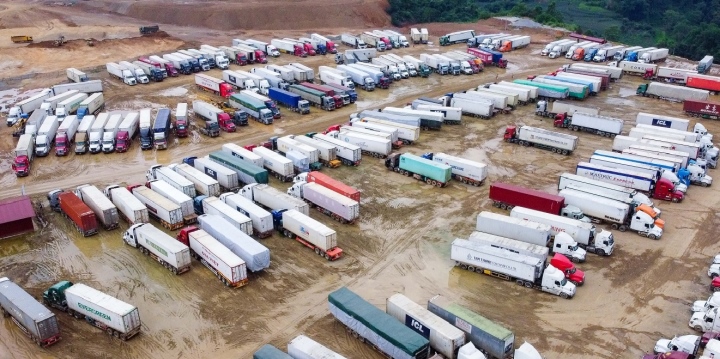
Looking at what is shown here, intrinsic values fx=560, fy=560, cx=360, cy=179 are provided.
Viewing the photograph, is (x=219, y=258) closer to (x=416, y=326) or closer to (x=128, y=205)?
(x=128, y=205)

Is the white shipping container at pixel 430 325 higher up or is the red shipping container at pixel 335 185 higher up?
the red shipping container at pixel 335 185

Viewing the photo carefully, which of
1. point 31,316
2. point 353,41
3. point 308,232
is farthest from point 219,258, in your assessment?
point 353,41

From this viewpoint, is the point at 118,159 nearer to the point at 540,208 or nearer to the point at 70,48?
the point at 540,208

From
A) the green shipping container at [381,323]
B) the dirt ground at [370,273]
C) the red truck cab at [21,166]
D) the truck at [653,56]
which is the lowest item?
the dirt ground at [370,273]

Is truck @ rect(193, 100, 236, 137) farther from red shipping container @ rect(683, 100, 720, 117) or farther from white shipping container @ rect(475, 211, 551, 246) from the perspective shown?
red shipping container @ rect(683, 100, 720, 117)

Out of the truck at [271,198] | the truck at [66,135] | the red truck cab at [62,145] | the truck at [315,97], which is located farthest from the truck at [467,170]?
the truck at [66,135]

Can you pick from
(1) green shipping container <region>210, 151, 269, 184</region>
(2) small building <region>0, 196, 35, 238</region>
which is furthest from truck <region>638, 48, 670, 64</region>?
(2) small building <region>0, 196, 35, 238</region>

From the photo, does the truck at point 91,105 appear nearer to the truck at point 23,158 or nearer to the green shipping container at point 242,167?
the truck at point 23,158

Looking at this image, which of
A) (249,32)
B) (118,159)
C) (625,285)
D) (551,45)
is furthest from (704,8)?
(118,159)
